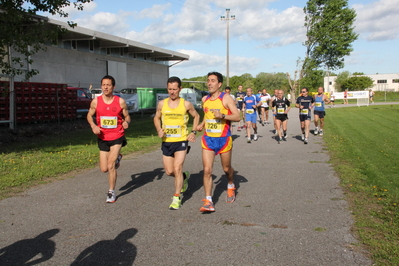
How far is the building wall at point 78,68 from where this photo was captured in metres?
33.0

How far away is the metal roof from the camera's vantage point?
33.8m

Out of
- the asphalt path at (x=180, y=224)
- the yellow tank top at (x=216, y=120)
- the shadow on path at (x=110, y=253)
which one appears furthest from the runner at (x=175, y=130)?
the shadow on path at (x=110, y=253)

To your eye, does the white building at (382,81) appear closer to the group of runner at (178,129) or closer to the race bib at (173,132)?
the group of runner at (178,129)

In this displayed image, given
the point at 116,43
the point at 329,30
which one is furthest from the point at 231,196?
the point at 329,30

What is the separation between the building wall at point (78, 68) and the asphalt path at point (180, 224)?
26889mm

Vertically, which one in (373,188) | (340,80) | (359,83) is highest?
(340,80)

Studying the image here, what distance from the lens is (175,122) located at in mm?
A: 6160

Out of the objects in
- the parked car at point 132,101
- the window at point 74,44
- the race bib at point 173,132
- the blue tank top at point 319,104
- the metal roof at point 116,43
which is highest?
the metal roof at point 116,43

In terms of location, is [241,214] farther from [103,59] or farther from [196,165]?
[103,59]

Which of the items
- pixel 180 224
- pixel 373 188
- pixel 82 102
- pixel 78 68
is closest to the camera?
pixel 180 224

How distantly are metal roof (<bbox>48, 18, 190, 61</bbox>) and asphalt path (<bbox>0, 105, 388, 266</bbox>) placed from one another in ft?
77.2

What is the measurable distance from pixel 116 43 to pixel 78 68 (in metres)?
5.45

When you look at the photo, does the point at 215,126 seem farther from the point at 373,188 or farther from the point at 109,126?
the point at 373,188

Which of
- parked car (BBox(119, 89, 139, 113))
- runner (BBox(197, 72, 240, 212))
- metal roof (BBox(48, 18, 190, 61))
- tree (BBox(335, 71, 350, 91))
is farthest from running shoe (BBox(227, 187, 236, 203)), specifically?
tree (BBox(335, 71, 350, 91))
